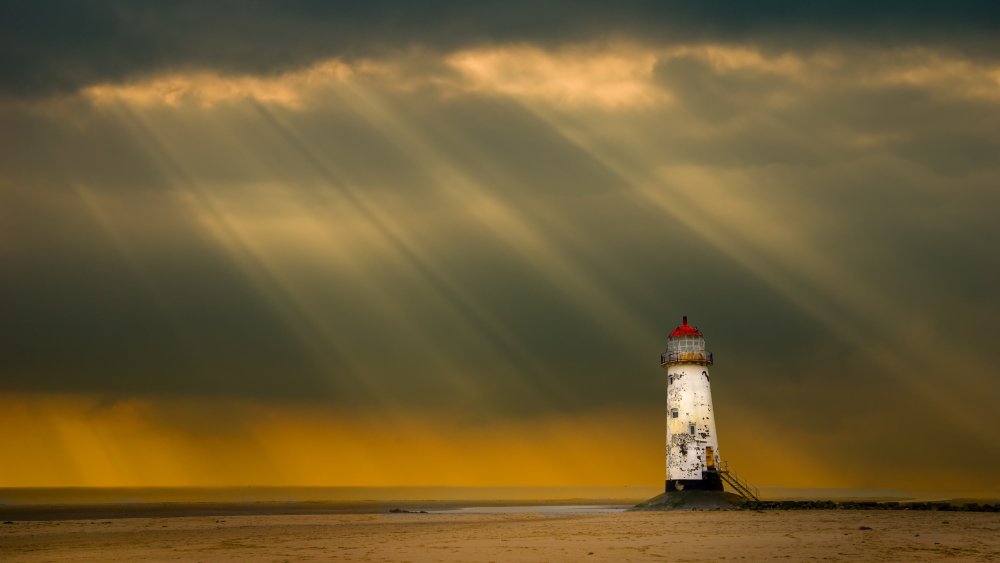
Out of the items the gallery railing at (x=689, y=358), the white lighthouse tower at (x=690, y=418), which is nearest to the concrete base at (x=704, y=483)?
the white lighthouse tower at (x=690, y=418)

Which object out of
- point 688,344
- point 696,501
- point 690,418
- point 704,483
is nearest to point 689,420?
point 690,418

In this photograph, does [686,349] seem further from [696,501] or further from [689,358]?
[696,501]

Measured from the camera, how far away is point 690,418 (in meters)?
54.5

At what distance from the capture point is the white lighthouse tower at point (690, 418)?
53.9m

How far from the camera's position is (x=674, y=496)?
53531 millimetres

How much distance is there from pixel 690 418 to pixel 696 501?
467 centimetres

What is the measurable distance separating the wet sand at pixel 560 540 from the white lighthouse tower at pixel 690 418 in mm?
8395

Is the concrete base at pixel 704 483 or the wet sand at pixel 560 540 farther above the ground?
the concrete base at pixel 704 483

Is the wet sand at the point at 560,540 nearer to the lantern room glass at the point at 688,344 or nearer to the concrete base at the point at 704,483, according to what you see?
the concrete base at the point at 704,483

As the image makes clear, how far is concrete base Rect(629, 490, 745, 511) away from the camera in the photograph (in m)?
51.5

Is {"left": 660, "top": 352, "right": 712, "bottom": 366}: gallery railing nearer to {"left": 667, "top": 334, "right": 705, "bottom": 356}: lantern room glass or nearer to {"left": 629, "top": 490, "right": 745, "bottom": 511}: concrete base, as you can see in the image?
{"left": 667, "top": 334, "right": 705, "bottom": 356}: lantern room glass

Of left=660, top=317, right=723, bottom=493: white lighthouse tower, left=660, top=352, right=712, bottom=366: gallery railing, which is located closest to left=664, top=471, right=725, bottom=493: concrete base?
left=660, top=317, right=723, bottom=493: white lighthouse tower

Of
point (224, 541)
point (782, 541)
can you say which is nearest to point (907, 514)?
point (782, 541)

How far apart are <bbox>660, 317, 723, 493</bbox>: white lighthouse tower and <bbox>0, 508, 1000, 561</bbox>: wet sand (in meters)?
8.39
